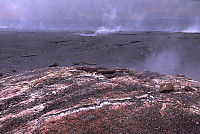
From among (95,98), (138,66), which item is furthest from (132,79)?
(138,66)

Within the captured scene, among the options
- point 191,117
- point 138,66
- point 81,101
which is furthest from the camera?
point 138,66

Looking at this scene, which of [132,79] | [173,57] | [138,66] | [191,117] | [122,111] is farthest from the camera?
[173,57]

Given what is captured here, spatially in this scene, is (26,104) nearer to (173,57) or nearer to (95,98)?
(95,98)

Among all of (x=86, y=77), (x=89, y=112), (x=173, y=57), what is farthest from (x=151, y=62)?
(x=89, y=112)

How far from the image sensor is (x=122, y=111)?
2.99m

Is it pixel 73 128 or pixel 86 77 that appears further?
pixel 86 77

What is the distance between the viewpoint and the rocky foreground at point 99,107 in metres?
2.58

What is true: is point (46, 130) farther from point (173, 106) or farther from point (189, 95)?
point (189, 95)

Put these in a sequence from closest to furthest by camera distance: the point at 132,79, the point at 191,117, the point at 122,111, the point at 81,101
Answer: the point at 191,117
the point at 122,111
the point at 81,101
the point at 132,79

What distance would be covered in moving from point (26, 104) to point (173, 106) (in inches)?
127

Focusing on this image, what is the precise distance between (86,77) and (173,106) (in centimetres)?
285

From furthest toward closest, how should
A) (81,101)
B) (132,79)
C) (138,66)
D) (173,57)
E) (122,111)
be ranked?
1. (173,57)
2. (138,66)
3. (132,79)
4. (81,101)
5. (122,111)

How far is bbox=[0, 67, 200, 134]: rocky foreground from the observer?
258 cm

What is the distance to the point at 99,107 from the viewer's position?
317 cm
